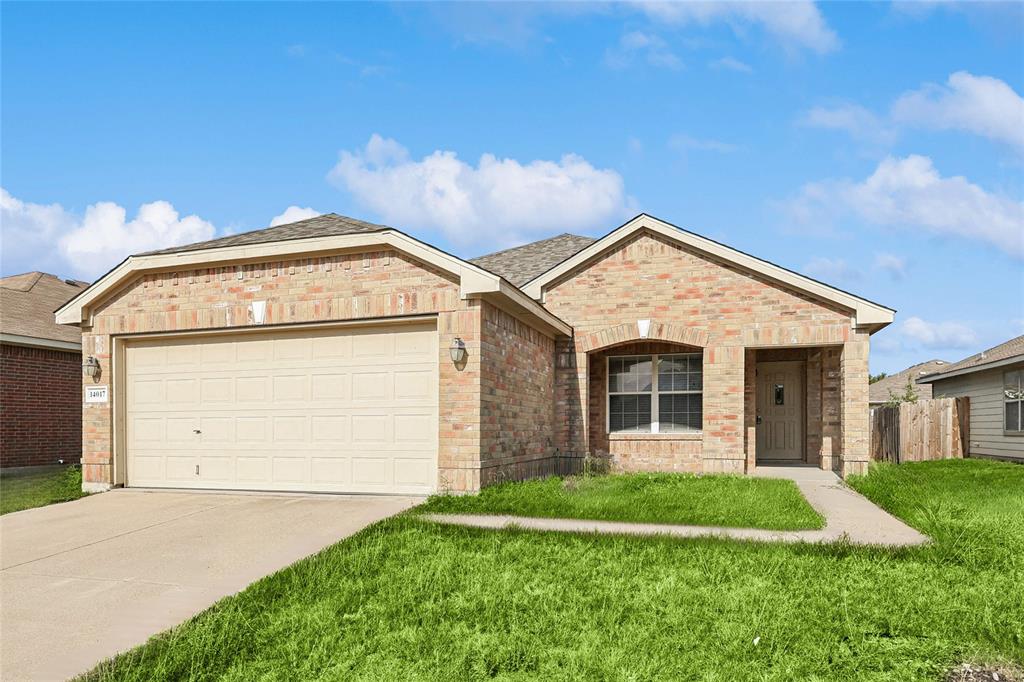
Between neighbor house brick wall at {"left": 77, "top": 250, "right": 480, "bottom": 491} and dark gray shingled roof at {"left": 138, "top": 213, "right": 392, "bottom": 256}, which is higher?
dark gray shingled roof at {"left": 138, "top": 213, "right": 392, "bottom": 256}

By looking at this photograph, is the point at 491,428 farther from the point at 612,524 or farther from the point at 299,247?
the point at 299,247

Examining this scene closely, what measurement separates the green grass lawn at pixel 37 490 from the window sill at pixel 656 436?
1002 centimetres

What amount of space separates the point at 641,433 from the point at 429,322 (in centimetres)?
651

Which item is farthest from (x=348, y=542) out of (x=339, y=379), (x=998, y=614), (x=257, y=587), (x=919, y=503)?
(x=919, y=503)

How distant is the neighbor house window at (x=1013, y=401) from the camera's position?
18.5m

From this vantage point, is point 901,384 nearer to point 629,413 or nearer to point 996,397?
point 996,397

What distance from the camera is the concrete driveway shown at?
5305 millimetres

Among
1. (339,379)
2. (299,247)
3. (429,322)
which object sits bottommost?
(339,379)

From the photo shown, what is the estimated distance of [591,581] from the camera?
6234mm

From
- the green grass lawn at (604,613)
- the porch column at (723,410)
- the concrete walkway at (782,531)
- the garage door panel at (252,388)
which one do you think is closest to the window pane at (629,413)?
the porch column at (723,410)

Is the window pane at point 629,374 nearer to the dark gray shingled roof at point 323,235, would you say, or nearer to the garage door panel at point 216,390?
the dark gray shingled roof at point 323,235

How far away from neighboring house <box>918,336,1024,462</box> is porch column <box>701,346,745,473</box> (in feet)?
29.8

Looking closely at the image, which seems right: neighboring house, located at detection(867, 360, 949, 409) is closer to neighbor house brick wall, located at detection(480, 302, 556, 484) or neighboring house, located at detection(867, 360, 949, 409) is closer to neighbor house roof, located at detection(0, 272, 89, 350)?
neighbor house brick wall, located at detection(480, 302, 556, 484)

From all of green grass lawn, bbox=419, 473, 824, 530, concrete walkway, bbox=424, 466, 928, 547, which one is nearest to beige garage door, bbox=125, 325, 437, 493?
green grass lawn, bbox=419, 473, 824, 530
